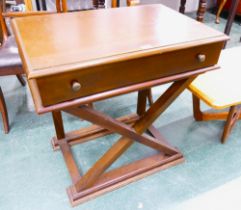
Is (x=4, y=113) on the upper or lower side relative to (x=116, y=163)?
upper

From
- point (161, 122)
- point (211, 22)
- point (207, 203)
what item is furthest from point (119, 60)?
point (211, 22)

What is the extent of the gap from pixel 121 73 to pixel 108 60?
0.08 metres

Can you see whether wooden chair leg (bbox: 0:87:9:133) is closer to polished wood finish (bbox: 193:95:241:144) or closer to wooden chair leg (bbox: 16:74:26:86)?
wooden chair leg (bbox: 16:74:26:86)

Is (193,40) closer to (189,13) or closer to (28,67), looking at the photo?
(28,67)

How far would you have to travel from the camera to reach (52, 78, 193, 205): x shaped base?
1057mm

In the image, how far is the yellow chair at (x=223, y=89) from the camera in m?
1.26

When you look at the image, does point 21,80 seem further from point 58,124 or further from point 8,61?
point 58,124

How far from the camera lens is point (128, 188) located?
127cm

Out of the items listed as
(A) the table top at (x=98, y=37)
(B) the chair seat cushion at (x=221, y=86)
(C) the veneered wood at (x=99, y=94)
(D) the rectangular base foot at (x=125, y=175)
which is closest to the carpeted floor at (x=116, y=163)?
(D) the rectangular base foot at (x=125, y=175)

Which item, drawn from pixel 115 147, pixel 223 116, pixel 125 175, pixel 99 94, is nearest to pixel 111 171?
pixel 125 175

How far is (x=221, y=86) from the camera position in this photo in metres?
1.34

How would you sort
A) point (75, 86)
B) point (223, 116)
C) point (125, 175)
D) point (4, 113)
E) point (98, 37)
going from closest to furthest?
1. point (75, 86)
2. point (98, 37)
3. point (125, 175)
4. point (4, 113)
5. point (223, 116)

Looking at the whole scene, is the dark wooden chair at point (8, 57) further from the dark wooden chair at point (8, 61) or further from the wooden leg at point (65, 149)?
the wooden leg at point (65, 149)

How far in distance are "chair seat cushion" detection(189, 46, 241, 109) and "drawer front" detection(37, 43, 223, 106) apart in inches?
11.4
